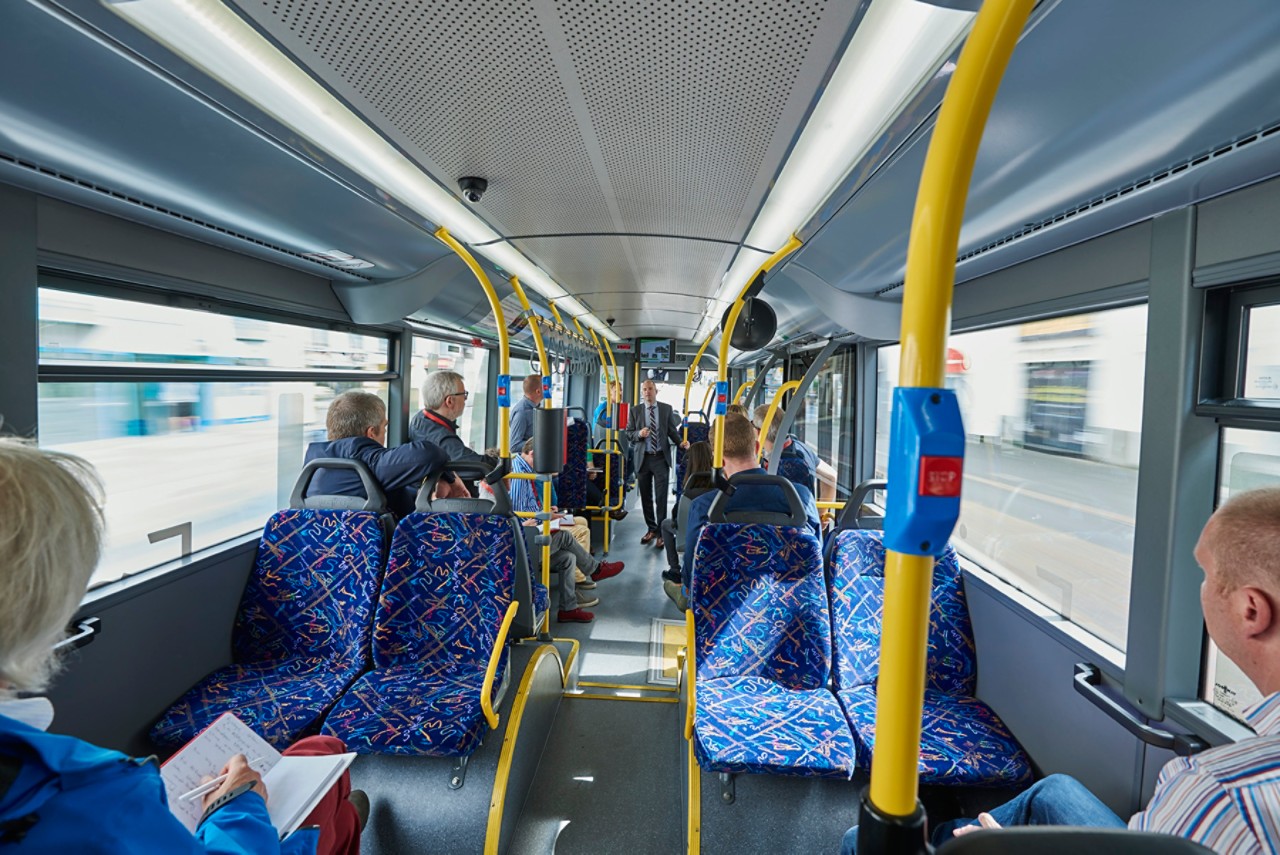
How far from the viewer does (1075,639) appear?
2.18 meters

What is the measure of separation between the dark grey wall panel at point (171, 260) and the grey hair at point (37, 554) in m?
1.69

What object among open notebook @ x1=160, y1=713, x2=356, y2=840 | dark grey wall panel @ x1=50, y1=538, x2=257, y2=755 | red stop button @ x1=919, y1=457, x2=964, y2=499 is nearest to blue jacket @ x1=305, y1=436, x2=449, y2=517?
dark grey wall panel @ x1=50, y1=538, x2=257, y2=755

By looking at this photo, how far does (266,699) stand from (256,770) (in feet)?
Result: 3.72

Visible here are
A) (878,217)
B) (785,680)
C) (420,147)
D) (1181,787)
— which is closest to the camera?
(1181,787)

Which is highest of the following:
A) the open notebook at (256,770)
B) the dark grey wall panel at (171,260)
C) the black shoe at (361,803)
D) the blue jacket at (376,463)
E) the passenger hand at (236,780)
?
A: the dark grey wall panel at (171,260)

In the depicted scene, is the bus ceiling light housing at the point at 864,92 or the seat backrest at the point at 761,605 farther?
the seat backrest at the point at 761,605

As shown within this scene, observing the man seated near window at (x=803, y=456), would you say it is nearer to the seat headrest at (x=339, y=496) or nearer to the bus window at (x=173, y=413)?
the seat headrest at (x=339, y=496)

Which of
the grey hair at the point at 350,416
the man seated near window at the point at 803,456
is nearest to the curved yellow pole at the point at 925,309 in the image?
the grey hair at the point at 350,416

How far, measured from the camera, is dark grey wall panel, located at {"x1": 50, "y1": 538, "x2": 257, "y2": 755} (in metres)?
2.15

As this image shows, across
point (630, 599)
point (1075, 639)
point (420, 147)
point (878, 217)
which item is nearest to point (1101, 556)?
point (1075, 639)

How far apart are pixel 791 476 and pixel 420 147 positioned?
4005 millimetres

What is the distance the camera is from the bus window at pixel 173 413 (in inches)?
90.0

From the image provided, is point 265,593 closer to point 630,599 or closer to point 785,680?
point 785,680

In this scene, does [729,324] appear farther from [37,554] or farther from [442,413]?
[37,554]
